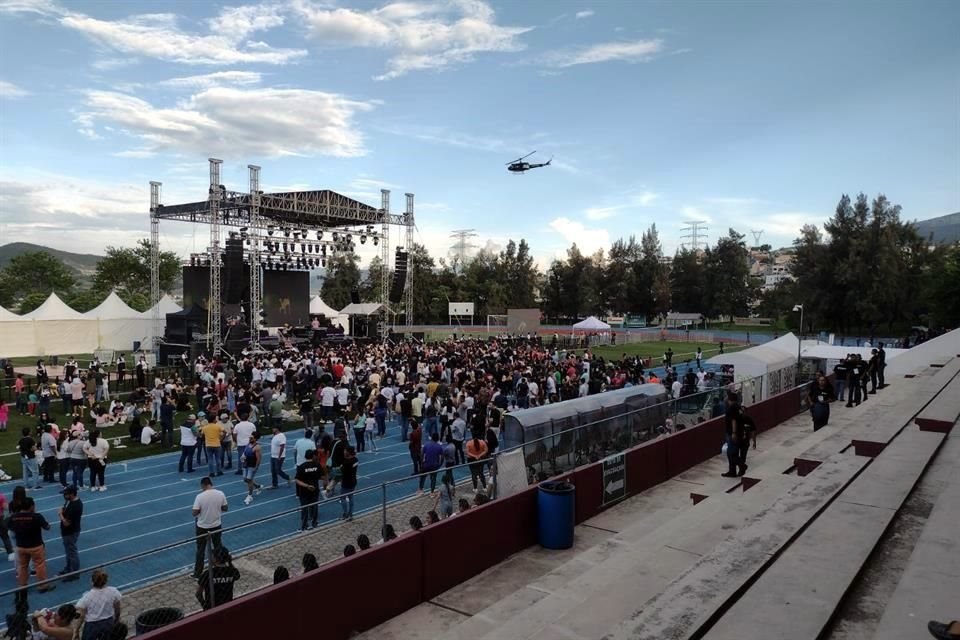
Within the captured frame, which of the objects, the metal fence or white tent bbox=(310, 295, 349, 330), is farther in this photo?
white tent bbox=(310, 295, 349, 330)

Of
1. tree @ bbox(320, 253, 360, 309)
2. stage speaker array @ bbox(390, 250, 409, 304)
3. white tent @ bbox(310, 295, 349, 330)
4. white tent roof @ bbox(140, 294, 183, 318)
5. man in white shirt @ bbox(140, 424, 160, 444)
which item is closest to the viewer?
man in white shirt @ bbox(140, 424, 160, 444)

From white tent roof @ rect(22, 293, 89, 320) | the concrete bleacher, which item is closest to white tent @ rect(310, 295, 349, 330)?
white tent roof @ rect(22, 293, 89, 320)

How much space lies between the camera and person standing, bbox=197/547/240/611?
18.4 feet

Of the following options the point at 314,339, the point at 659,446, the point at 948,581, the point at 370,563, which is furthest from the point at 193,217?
the point at 948,581

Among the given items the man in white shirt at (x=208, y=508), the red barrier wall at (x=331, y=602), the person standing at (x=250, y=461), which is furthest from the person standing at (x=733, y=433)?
the person standing at (x=250, y=461)

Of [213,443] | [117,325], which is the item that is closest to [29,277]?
[117,325]

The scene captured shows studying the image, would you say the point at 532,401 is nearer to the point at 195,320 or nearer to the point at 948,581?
the point at 948,581

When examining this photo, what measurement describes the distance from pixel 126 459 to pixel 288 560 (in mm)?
11235

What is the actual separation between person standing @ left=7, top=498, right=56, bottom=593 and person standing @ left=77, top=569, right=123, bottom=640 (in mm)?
3041

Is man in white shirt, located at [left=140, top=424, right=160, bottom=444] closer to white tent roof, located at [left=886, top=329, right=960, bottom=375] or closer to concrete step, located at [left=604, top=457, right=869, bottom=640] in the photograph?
concrete step, located at [left=604, top=457, right=869, bottom=640]

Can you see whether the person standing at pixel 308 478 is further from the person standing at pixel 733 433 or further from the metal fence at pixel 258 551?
the person standing at pixel 733 433

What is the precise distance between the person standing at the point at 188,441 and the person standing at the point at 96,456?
1626 millimetres

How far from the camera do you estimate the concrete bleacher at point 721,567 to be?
191 inches

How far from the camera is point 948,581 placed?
5.02 metres
